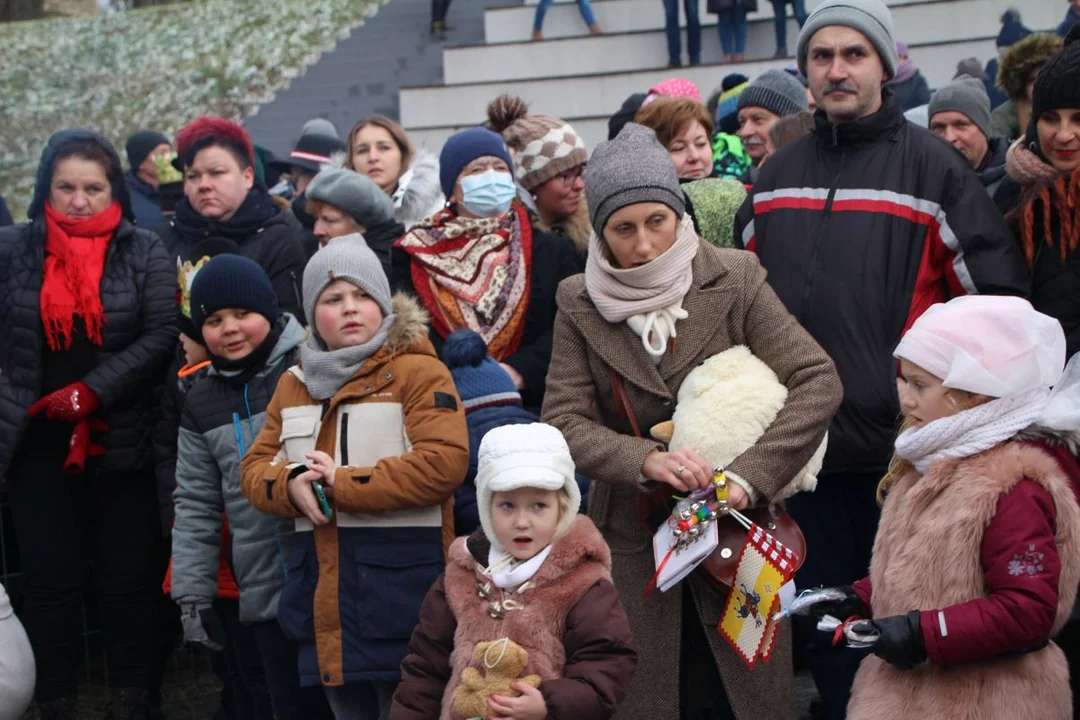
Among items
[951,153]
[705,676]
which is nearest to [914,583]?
[705,676]

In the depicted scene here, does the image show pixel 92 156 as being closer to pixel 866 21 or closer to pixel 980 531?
pixel 866 21

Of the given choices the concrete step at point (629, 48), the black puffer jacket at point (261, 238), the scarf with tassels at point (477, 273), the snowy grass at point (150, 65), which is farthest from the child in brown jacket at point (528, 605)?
the snowy grass at point (150, 65)

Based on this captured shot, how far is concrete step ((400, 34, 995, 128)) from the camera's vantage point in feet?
40.6

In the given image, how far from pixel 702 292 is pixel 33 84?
49.1 ft

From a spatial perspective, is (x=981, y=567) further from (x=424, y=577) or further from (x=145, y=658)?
(x=145, y=658)

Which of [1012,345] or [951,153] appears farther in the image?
[951,153]

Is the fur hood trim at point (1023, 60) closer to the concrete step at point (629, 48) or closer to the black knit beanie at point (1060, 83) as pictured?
the black knit beanie at point (1060, 83)

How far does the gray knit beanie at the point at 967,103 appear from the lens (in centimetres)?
571

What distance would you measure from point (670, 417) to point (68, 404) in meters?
2.71

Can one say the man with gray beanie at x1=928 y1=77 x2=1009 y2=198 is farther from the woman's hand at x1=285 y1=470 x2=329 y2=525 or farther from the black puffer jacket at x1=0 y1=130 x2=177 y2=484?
the black puffer jacket at x1=0 y1=130 x2=177 y2=484

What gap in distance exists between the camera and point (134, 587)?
5.69 m

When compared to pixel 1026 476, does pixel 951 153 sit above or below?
above

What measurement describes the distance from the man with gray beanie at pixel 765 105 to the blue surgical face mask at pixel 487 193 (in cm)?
141

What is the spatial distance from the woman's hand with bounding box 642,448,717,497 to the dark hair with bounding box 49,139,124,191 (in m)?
3.21
